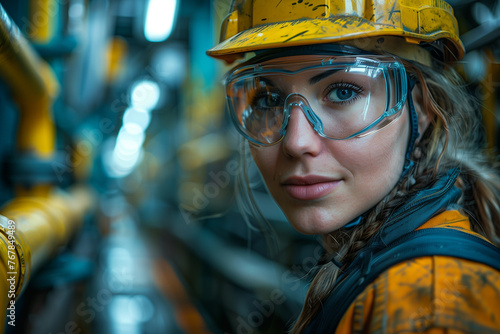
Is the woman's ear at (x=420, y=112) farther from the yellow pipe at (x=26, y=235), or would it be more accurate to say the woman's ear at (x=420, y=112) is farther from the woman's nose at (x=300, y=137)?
the yellow pipe at (x=26, y=235)

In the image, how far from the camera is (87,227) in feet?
10.2

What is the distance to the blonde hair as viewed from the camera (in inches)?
34.9

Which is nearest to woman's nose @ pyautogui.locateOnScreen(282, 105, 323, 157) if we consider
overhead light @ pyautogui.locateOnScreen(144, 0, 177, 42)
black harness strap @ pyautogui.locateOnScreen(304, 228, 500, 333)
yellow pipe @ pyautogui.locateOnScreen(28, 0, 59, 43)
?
black harness strap @ pyautogui.locateOnScreen(304, 228, 500, 333)

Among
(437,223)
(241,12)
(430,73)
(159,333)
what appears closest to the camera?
(437,223)

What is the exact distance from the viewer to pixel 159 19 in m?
2.71

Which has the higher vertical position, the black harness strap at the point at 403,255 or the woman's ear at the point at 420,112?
the woman's ear at the point at 420,112

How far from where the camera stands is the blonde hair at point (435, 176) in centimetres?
89

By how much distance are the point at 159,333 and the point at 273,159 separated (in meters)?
2.71

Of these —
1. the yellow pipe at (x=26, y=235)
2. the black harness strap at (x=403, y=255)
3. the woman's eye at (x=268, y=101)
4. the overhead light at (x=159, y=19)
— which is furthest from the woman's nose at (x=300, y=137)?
the overhead light at (x=159, y=19)

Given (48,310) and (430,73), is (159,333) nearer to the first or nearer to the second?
(48,310)

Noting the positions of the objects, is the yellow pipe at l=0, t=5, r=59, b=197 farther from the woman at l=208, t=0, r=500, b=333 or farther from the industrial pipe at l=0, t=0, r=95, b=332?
the woman at l=208, t=0, r=500, b=333

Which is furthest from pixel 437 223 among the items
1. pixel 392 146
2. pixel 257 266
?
pixel 257 266

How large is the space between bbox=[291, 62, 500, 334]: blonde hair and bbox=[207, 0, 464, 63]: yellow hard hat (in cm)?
8

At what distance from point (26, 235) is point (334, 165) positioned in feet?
2.50
